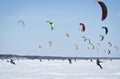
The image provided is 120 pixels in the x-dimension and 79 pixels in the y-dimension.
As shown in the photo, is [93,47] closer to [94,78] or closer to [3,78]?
[94,78]

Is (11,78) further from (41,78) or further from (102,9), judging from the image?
(102,9)

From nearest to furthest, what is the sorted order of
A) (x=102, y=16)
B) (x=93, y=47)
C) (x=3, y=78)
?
(x=102, y=16), (x=3, y=78), (x=93, y=47)

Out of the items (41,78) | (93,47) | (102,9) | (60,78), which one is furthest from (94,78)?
(93,47)

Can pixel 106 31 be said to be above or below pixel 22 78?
above

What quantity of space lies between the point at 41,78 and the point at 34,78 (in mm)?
416

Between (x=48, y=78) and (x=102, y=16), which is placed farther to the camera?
(x=48, y=78)

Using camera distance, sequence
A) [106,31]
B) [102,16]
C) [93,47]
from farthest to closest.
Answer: [93,47]
[106,31]
[102,16]

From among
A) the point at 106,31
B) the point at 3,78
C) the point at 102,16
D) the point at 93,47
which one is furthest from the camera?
the point at 93,47

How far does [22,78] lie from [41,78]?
1126mm

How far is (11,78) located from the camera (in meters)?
18.5

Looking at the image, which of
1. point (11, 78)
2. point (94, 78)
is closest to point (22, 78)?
point (11, 78)

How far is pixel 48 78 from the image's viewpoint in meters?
18.8

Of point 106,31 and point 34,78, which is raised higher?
point 106,31

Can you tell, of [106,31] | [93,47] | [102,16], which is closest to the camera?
[102,16]
